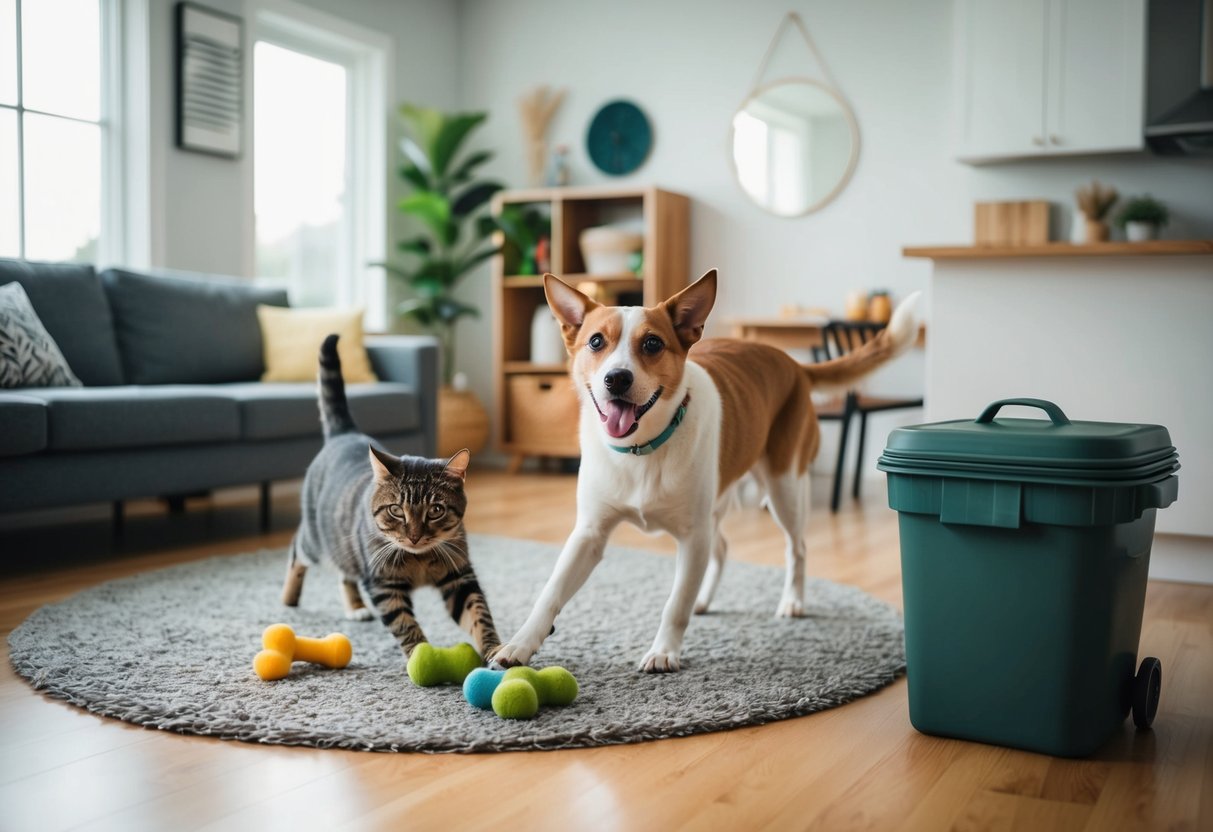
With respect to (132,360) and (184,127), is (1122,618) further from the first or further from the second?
(184,127)

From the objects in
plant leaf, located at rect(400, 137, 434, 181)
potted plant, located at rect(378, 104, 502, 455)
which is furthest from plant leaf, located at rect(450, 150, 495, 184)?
plant leaf, located at rect(400, 137, 434, 181)

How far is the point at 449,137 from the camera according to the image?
5.71 m

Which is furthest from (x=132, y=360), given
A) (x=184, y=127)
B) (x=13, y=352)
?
(x=184, y=127)

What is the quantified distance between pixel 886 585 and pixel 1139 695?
1248mm

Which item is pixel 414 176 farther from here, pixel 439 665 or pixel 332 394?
pixel 439 665

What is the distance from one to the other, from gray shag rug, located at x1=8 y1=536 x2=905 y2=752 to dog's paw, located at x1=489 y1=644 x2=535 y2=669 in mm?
97

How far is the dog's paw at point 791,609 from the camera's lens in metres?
2.62

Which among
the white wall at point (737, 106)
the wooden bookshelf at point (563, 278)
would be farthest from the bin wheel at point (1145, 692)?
the wooden bookshelf at point (563, 278)

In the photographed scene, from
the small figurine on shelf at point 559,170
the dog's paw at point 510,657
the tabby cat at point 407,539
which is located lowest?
the dog's paw at point 510,657

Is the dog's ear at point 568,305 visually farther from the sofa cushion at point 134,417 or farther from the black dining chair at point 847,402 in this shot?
the black dining chair at point 847,402

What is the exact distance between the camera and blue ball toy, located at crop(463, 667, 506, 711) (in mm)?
1854

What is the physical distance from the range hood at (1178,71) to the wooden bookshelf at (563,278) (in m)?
2.28

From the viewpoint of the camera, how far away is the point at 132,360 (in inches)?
156

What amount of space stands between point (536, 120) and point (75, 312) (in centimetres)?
312
